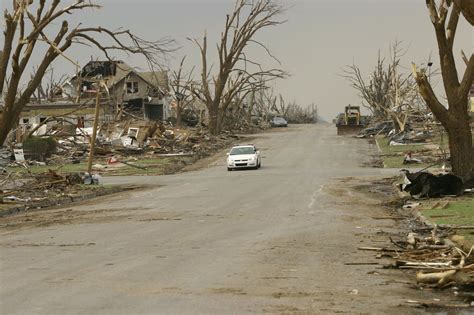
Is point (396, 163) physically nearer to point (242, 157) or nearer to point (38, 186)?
point (242, 157)

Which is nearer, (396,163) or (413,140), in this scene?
(396,163)

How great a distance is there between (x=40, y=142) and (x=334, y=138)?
29787mm

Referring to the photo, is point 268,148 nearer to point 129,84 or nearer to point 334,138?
point 334,138

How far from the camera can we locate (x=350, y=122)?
8881 cm

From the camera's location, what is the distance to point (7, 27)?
2809cm

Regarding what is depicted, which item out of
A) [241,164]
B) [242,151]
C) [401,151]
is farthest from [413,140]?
[241,164]

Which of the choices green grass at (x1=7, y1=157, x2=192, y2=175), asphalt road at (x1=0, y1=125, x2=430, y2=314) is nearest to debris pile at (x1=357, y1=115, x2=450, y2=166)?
green grass at (x1=7, y1=157, x2=192, y2=175)

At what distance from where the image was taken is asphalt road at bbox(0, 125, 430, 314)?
992cm

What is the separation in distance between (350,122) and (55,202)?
61.0 meters

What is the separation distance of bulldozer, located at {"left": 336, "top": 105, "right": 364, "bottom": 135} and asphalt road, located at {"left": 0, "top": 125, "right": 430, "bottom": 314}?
53092 mm

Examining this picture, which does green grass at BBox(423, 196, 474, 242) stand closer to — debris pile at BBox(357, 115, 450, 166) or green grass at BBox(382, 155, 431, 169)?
debris pile at BBox(357, 115, 450, 166)

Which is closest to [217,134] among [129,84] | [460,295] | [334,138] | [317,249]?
[334,138]

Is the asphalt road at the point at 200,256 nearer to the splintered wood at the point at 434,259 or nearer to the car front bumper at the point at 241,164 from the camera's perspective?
the splintered wood at the point at 434,259

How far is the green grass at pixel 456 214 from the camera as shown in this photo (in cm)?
1872
